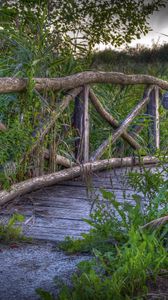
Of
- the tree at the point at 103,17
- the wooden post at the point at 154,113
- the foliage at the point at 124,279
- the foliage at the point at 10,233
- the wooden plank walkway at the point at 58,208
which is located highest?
the tree at the point at 103,17

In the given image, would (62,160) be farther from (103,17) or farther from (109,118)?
(103,17)

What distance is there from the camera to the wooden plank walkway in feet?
13.1

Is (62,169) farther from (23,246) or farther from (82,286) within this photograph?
(82,286)

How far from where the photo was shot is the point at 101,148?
6438 millimetres

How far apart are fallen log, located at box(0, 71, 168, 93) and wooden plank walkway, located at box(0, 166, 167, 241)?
2.92 feet

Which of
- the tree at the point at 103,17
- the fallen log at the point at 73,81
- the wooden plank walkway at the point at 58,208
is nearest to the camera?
the wooden plank walkway at the point at 58,208

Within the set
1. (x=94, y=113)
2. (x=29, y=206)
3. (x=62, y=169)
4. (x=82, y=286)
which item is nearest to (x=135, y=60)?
(x=94, y=113)

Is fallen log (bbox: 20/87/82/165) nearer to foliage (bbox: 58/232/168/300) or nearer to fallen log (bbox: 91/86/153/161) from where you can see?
fallen log (bbox: 91/86/153/161)

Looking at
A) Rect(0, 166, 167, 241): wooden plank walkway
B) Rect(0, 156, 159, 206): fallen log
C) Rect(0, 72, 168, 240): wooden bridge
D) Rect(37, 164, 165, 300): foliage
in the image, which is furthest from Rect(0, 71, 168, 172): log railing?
Rect(37, 164, 165, 300): foliage

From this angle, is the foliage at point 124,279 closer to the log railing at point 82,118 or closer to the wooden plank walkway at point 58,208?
the wooden plank walkway at point 58,208

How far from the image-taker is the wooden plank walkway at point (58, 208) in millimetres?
3985

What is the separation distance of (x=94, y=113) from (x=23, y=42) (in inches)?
75.7

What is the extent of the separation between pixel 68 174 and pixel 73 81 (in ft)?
2.88

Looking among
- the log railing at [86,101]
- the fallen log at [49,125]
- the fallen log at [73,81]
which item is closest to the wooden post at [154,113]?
the log railing at [86,101]
